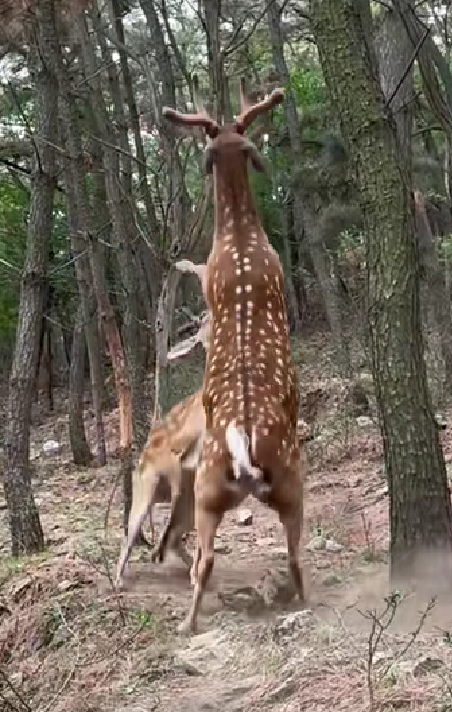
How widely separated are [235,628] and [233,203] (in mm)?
2478

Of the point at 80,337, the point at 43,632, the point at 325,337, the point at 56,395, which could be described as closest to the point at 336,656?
the point at 43,632

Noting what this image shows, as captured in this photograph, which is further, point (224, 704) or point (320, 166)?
point (320, 166)

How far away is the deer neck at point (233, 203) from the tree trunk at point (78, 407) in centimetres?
876

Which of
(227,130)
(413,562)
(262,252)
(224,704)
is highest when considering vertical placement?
(227,130)

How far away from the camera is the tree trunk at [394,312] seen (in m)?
5.84

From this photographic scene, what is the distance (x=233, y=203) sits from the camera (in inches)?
262

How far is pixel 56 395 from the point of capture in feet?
80.1

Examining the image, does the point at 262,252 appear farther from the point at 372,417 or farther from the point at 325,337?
the point at 325,337

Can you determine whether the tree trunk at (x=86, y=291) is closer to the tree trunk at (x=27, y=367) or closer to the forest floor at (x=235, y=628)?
the tree trunk at (x=27, y=367)

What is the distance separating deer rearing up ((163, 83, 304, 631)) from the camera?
5.86 meters

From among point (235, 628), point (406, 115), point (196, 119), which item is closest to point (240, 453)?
point (235, 628)

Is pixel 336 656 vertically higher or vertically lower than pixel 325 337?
lower

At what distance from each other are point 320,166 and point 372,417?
8.33 meters

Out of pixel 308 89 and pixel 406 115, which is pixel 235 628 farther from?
pixel 308 89
